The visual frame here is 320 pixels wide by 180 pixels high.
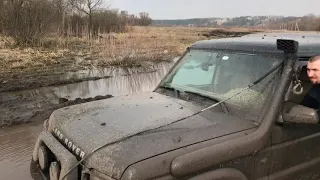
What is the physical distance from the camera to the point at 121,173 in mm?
2309

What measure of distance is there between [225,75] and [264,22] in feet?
134

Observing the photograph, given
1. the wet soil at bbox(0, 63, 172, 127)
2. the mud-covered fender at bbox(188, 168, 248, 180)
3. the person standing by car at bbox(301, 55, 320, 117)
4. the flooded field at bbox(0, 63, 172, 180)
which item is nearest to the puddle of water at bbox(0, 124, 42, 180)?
the flooded field at bbox(0, 63, 172, 180)

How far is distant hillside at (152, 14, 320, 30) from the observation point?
13.5 m

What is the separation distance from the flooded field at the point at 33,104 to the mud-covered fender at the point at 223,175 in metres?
3.06

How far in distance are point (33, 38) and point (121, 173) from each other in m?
20.6

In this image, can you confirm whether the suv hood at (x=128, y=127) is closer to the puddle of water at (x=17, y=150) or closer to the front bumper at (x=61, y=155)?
the front bumper at (x=61, y=155)

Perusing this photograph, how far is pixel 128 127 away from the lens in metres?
2.84

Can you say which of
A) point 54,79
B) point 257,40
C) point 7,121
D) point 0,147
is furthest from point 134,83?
point 257,40

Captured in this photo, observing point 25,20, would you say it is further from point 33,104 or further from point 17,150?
point 17,150

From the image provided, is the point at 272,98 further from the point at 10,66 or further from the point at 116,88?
the point at 10,66

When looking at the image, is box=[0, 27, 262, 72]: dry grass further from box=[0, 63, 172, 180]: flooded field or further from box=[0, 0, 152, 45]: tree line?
box=[0, 63, 172, 180]: flooded field

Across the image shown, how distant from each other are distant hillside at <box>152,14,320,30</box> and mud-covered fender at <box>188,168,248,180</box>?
698 cm

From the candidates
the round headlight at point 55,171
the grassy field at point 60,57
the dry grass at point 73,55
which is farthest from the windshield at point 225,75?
the dry grass at point 73,55

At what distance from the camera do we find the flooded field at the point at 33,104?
17.5 ft
